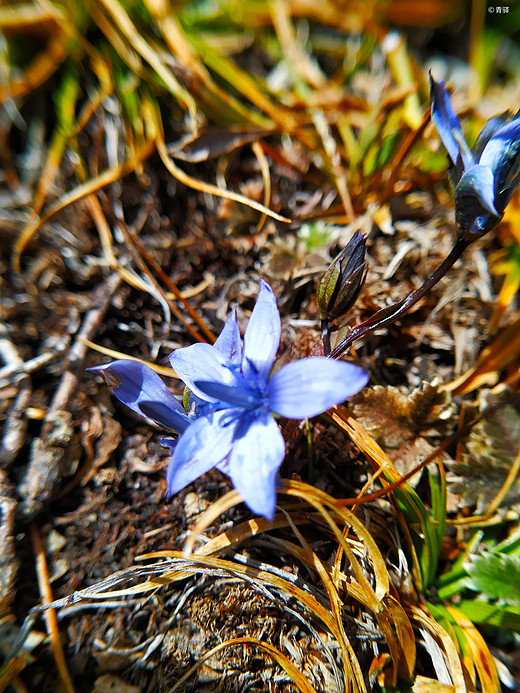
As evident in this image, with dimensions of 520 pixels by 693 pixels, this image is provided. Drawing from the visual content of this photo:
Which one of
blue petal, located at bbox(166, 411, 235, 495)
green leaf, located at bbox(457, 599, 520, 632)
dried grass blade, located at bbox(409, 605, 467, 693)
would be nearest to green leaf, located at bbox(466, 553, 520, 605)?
green leaf, located at bbox(457, 599, 520, 632)

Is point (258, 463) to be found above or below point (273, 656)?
above

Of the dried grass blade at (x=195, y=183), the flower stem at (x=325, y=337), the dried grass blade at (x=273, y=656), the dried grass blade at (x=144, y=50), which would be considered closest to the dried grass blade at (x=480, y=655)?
the dried grass blade at (x=273, y=656)

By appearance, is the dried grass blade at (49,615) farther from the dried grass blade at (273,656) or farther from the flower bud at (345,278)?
the flower bud at (345,278)

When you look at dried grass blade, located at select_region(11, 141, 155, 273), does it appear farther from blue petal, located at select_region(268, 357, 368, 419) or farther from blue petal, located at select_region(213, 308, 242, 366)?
blue petal, located at select_region(268, 357, 368, 419)

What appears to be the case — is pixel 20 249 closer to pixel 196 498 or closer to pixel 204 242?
pixel 204 242

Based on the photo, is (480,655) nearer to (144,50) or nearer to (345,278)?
(345,278)

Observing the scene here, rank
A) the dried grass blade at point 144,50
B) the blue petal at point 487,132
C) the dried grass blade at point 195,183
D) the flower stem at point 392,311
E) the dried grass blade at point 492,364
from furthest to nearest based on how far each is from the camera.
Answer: the dried grass blade at point 144,50
the dried grass blade at point 195,183
the dried grass blade at point 492,364
the flower stem at point 392,311
the blue petal at point 487,132

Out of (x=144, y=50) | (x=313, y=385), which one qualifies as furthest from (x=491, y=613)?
(x=144, y=50)
